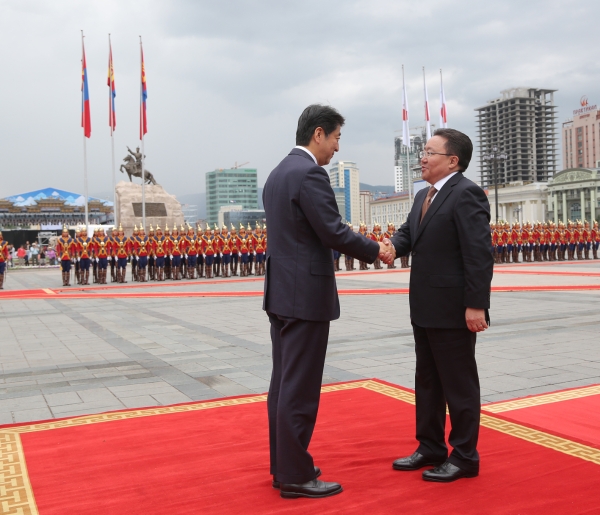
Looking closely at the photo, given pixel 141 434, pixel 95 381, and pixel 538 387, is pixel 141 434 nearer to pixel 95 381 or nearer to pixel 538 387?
pixel 95 381

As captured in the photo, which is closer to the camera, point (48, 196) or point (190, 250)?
point (190, 250)

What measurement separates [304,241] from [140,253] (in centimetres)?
1909

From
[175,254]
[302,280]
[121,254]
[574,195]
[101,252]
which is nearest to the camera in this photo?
[302,280]

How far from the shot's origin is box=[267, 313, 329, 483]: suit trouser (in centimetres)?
305

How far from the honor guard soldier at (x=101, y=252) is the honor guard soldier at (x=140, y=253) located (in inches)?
36.3

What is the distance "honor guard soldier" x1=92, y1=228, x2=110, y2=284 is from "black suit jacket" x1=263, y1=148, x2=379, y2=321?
1852 centimetres

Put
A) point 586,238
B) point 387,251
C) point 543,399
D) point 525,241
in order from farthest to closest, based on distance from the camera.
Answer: point 586,238, point 525,241, point 543,399, point 387,251

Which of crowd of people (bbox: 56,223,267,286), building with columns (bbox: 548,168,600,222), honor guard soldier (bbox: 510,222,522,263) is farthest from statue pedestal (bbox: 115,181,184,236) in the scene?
building with columns (bbox: 548,168,600,222)

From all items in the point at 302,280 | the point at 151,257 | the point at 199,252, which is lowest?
the point at 302,280

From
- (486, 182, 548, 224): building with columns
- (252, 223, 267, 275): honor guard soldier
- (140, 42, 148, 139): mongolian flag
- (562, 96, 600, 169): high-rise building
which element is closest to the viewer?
(252, 223, 267, 275): honor guard soldier

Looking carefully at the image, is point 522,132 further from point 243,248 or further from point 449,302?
point 449,302

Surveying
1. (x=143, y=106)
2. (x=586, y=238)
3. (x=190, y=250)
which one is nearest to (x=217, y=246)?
(x=190, y=250)

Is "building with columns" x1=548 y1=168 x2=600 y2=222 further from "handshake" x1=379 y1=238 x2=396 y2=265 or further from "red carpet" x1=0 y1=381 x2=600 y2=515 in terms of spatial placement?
"handshake" x1=379 y1=238 x2=396 y2=265

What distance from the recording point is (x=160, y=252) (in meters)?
21.8
